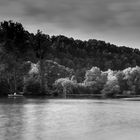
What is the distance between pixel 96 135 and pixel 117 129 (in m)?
4.39

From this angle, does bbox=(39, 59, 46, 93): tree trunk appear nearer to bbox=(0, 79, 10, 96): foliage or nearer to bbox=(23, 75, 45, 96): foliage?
bbox=(23, 75, 45, 96): foliage

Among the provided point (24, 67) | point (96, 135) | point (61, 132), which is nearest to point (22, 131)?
point (61, 132)

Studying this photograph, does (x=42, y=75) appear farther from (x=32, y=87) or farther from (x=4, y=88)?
(x=4, y=88)

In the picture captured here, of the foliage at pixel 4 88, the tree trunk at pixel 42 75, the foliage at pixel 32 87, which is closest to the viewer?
the foliage at pixel 4 88

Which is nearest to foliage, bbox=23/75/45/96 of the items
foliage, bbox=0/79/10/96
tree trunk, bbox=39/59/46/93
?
tree trunk, bbox=39/59/46/93

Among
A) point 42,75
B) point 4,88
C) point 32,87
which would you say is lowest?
point 4,88

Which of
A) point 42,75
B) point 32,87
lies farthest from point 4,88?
point 42,75

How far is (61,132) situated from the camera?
33625mm

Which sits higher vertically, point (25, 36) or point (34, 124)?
point (25, 36)

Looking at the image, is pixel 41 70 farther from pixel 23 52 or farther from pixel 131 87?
pixel 131 87

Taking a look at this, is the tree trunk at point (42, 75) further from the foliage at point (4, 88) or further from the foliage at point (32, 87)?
the foliage at point (4, 88)

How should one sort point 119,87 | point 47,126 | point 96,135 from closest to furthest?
point 96,135
point 47,126
point 119,87

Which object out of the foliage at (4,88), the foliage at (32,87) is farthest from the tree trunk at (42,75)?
the foliage at (4,88)

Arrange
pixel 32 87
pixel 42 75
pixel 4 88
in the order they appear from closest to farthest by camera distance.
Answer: pixel 4 88 < pixel 32 87 < pixel 42 75
